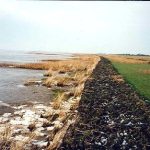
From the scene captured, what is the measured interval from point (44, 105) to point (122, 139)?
837cm

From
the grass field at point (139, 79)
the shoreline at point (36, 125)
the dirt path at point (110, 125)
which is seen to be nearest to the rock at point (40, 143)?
the shoreline at point (36, 125)

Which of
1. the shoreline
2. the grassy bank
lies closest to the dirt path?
the shoreline

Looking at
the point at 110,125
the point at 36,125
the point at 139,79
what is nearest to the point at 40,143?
the point at 36,125

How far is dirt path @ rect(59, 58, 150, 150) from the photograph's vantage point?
438 inches

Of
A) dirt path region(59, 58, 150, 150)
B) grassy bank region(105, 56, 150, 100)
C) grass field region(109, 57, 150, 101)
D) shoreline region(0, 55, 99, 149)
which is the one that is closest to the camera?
shoreline region(0, 55, 99, 149)

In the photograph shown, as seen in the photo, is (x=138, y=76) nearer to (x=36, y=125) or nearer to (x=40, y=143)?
(x=36, y=125)

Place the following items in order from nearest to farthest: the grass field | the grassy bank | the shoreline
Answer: the shoreline < the grass field < the grassy bank

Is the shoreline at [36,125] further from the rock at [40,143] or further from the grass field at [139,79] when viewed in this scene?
the grass field at [139,79]

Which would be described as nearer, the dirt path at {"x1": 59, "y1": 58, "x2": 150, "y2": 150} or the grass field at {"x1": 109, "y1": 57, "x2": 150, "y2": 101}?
the dirt path at {"x1": 59, "y1": 58, "x2": 150, "y2": 150}

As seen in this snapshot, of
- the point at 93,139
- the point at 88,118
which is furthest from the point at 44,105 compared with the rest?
the point at 93,139

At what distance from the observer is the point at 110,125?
13.6 meters

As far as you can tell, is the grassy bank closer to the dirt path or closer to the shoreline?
the dirt path

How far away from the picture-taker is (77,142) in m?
11.2

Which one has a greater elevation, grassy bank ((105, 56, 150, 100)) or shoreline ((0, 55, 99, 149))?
shoreline ((0, 55, 99, 149))
